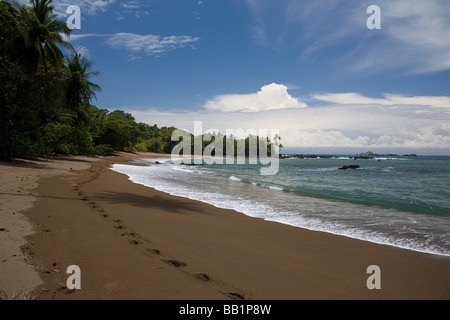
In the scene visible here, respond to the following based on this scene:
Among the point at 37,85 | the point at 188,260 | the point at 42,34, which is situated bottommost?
the point at 188,260

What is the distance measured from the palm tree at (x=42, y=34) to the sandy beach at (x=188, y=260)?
58.9ft

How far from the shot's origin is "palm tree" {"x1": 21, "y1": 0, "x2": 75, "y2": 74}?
19547 mm

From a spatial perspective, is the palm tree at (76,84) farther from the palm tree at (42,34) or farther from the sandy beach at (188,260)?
the sandy beach at (188,260)

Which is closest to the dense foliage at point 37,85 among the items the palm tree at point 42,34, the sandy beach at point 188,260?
the palm tree at point 42,34

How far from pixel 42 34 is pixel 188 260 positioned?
2387 centimetres

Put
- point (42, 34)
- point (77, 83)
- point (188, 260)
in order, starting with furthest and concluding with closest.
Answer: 1. point (77, 83)
2. point (42, 34)
3. point (188, 260)

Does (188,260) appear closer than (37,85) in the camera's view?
Yes

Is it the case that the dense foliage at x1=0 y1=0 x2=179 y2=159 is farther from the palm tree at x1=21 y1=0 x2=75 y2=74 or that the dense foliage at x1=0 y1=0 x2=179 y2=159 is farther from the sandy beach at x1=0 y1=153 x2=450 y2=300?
the sandy beach at x1=0 y1=153 x2=450 y2=300

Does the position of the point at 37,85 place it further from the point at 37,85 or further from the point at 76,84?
the point at 76,84

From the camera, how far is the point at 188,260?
3990 mm

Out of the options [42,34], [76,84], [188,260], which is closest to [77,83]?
[76,84]
